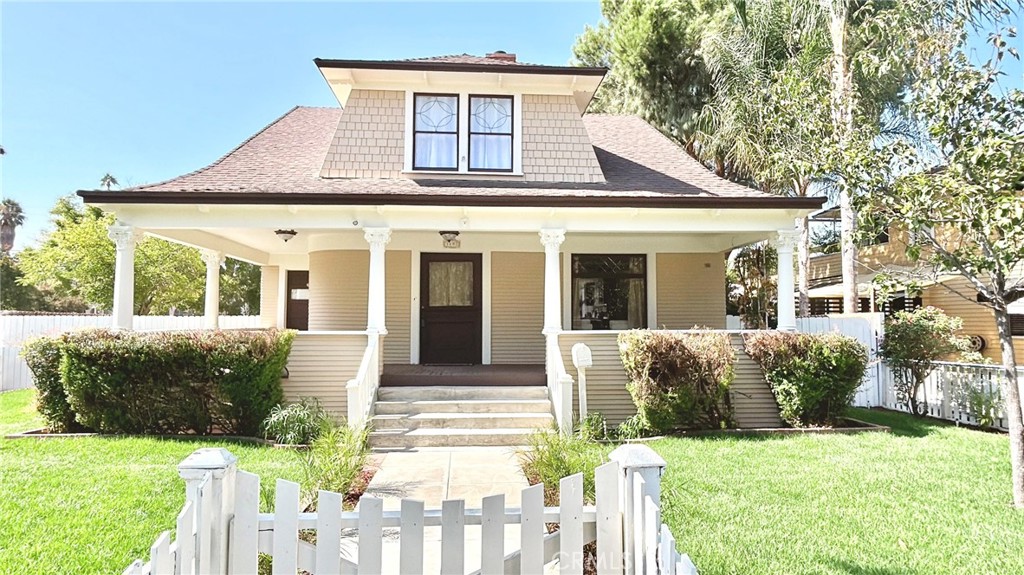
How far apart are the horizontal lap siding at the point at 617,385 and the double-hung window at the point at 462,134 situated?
3.58m

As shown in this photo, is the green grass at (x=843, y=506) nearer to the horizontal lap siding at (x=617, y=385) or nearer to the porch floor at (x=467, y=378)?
the horizontal lap siding at (x=617, y=385)

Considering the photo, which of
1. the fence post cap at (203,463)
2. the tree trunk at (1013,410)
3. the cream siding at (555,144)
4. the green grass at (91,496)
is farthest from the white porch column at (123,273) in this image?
the tree trunk at (1013,410)

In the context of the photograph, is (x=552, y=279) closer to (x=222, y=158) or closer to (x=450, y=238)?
(x=450, y=238)

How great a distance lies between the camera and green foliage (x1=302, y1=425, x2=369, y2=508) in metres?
4.18

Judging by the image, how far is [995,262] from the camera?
4727mm

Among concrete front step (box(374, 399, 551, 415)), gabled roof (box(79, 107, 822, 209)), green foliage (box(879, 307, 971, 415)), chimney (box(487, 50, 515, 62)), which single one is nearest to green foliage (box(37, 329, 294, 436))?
concrete front step (box(374, 399, 551, 415))

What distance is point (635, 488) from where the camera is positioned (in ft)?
8.02

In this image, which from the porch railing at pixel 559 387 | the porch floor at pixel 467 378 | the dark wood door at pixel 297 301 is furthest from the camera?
the dark wood door at pixel 297 301

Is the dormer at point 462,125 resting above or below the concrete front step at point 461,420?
above

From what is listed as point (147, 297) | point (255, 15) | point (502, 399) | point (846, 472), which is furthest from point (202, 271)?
point (846, 472)

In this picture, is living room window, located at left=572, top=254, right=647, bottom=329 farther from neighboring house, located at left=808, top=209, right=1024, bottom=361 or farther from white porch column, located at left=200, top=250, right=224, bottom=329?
white porch column, located at left=200, top=250, right=224, bottom=329

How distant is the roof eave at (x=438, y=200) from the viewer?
8109 mm

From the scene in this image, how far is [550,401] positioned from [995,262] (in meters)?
5.33

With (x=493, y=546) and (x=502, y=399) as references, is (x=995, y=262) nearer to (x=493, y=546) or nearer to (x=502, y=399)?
(x=493, y=546)
